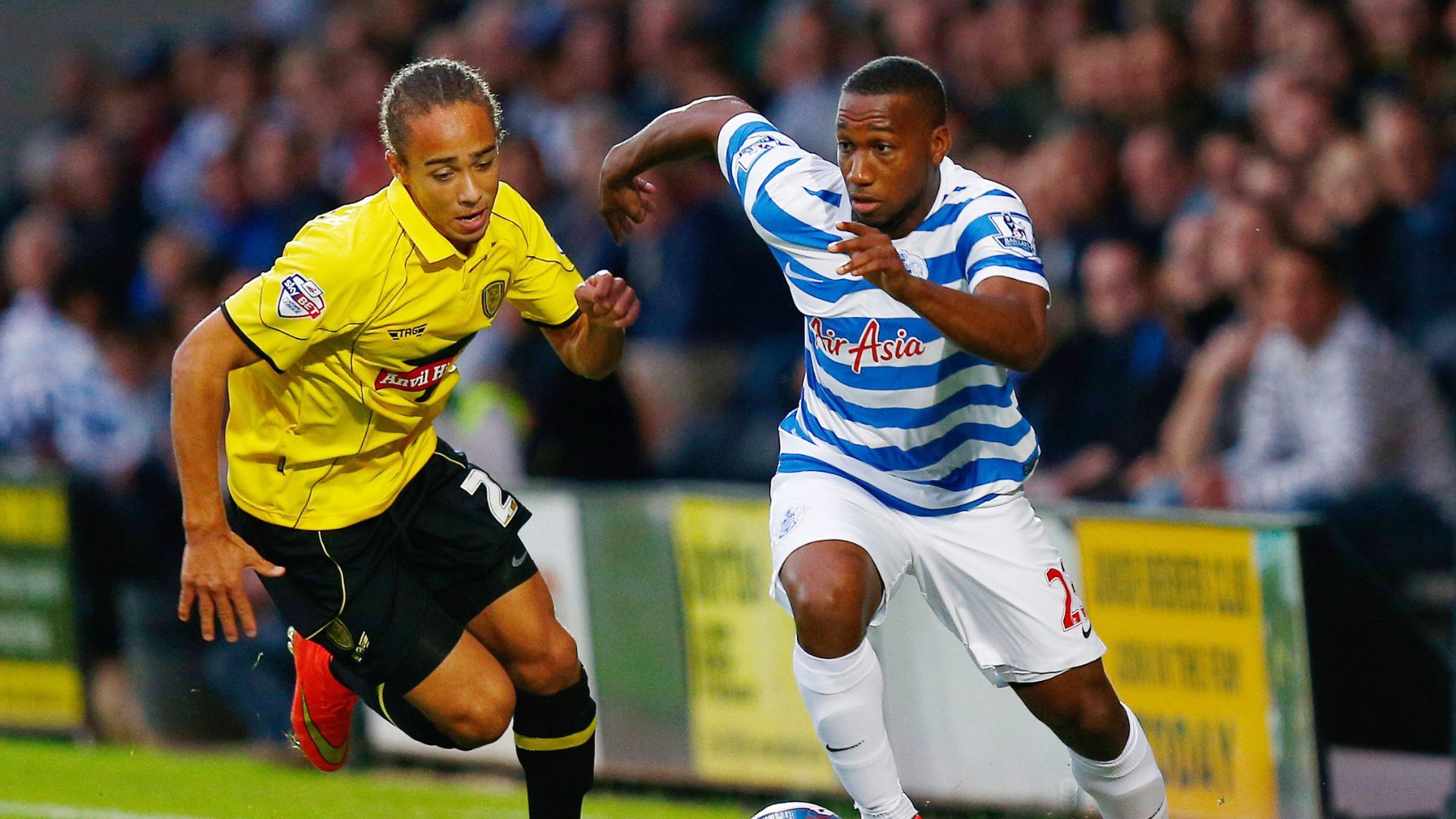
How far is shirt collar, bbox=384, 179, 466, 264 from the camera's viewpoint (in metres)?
4.81

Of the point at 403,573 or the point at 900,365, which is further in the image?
the point at 403,573

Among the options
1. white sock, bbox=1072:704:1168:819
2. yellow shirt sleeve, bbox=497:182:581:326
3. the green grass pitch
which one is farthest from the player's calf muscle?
the green grass pitch

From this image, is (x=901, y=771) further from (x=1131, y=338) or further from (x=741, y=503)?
(x=1131, y=338)

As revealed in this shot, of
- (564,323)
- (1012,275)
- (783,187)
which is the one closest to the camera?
(1012,275)

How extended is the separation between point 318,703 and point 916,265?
2104 mm

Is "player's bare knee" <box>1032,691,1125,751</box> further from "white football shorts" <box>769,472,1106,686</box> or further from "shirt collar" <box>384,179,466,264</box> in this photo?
"shirt collar" <box>384,179,466,264</box>

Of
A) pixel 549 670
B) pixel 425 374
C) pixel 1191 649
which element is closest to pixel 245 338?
pixel 425 374

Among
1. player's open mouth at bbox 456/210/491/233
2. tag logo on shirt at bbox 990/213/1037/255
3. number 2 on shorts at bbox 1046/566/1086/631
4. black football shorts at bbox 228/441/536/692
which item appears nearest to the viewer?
tag logo on shirt at bbox 990/213/1037/255

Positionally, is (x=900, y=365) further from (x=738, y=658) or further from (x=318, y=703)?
(x=738, y=658)

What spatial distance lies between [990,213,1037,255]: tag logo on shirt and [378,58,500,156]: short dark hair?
1304 mm

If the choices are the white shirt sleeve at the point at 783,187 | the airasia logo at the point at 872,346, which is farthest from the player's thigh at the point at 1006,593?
the white shirt sleeve at the point at 783,187

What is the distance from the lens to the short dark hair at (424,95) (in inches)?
184

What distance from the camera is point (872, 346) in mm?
4848

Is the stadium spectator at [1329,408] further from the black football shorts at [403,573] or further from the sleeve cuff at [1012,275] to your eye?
the black football shorts at [403,573]
